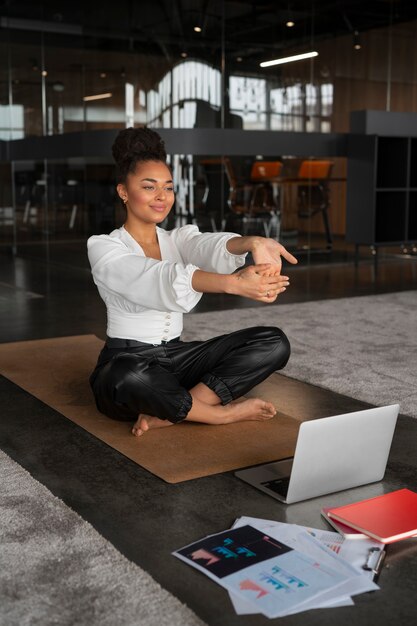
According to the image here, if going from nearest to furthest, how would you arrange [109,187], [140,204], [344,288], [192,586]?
[192,586] < [140,204] < [344,288] < [109,187]

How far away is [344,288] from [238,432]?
4037 millimetres

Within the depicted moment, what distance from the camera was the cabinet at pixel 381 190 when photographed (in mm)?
7875

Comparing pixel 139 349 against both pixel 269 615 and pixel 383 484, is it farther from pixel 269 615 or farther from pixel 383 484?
pixel 269 615

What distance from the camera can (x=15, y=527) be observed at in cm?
203

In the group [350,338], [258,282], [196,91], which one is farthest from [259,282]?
[196,91]

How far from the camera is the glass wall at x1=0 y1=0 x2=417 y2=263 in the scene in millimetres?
7617

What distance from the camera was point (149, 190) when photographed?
106 inches

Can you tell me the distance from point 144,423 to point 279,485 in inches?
23.8

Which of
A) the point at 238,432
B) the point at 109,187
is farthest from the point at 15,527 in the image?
the point at 109,187

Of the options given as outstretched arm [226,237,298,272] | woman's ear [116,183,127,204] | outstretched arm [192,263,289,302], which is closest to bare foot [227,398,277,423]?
outstretched arm [226,237,298,272]

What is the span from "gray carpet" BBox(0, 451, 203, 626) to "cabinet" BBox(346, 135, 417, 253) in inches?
246

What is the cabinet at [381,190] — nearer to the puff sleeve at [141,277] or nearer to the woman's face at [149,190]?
the woman's face at [149,190]

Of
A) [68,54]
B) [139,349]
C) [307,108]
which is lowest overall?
[139,349]

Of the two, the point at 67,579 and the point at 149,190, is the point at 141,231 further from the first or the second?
the point at 67,579
